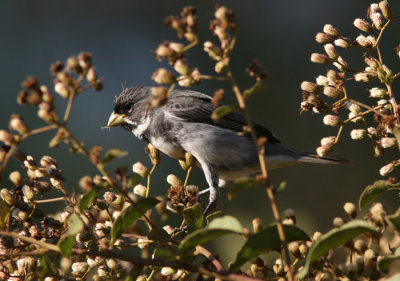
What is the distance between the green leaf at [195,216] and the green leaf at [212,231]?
0.24m

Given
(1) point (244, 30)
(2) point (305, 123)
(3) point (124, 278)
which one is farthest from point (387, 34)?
(3) point (124, 278)

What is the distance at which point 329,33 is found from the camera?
2096mm

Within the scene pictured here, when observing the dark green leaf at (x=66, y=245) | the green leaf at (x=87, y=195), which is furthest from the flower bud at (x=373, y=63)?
the dark green leaf at (x=66, y=245)

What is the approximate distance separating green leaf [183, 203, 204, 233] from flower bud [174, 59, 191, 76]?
0.45m

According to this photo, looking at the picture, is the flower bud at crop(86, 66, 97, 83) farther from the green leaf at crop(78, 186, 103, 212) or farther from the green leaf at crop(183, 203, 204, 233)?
the green leaf at crop(183, 203, 204, 233)

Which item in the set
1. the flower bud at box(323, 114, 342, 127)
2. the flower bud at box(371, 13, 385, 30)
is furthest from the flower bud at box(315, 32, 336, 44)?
the flower bud at box(323, 114, 342, 127)

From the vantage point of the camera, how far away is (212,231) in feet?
4.27

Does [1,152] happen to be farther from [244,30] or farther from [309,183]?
[244,30]

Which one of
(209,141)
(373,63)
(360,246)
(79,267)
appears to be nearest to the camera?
(360,246)

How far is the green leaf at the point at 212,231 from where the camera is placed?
1253 mm

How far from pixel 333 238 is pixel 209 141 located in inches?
91.9

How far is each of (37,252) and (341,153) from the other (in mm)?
4635

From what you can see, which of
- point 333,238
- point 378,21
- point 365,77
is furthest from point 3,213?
point 378,21

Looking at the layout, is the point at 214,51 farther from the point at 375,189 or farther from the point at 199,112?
the point at 199,112
